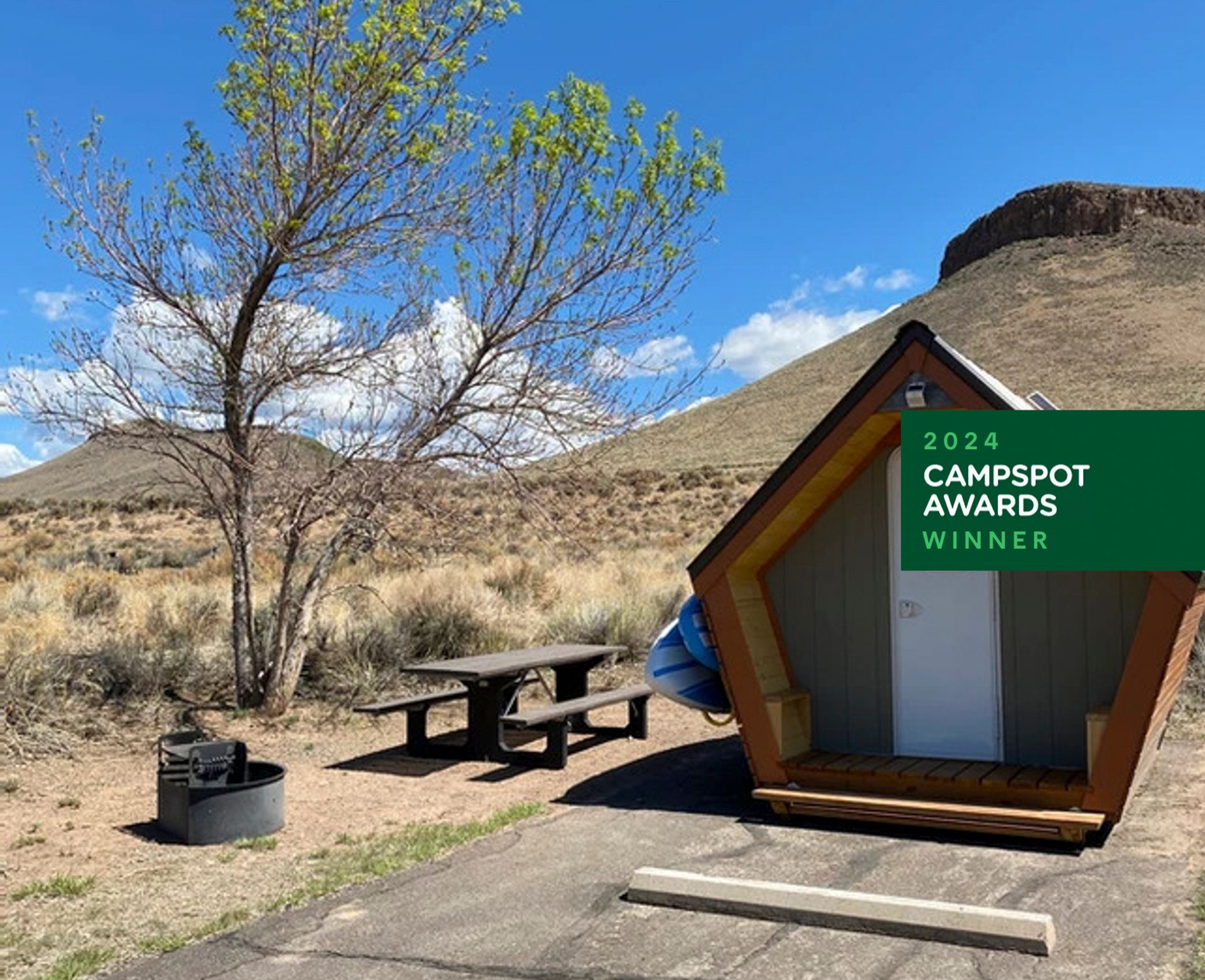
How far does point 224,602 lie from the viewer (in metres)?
16.1

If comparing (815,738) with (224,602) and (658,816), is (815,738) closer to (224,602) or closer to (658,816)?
(658,816)

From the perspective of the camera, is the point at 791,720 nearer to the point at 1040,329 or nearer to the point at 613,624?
the point at 613,624

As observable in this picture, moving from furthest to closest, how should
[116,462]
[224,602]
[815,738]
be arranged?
[116,462] < [224,602] < [815,738]

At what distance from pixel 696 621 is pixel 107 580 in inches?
631

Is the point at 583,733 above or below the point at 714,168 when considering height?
below

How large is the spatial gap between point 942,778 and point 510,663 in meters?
4.10

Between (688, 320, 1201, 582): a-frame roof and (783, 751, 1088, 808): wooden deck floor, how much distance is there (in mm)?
1461

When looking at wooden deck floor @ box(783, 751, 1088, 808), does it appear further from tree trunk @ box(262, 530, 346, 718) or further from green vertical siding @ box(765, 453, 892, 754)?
tree trunk @ box(262, 530, 346, 718)

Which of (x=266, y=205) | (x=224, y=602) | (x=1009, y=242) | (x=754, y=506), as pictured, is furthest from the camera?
(x=1009, y=242)

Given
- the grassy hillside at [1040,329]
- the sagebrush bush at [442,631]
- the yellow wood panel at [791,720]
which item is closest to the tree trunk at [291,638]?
the sagebrush bush at [442,631]

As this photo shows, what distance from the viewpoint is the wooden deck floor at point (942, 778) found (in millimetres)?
7059

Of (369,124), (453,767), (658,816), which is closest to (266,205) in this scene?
(369,124)

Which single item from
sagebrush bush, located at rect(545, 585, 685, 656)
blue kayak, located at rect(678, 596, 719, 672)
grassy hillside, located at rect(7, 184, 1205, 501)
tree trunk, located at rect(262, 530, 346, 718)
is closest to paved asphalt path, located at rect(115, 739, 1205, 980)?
blue kayak, located at rect(678, 596, 719, 672)

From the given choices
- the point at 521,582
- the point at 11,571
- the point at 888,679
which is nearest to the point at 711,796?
the point at 888,679
